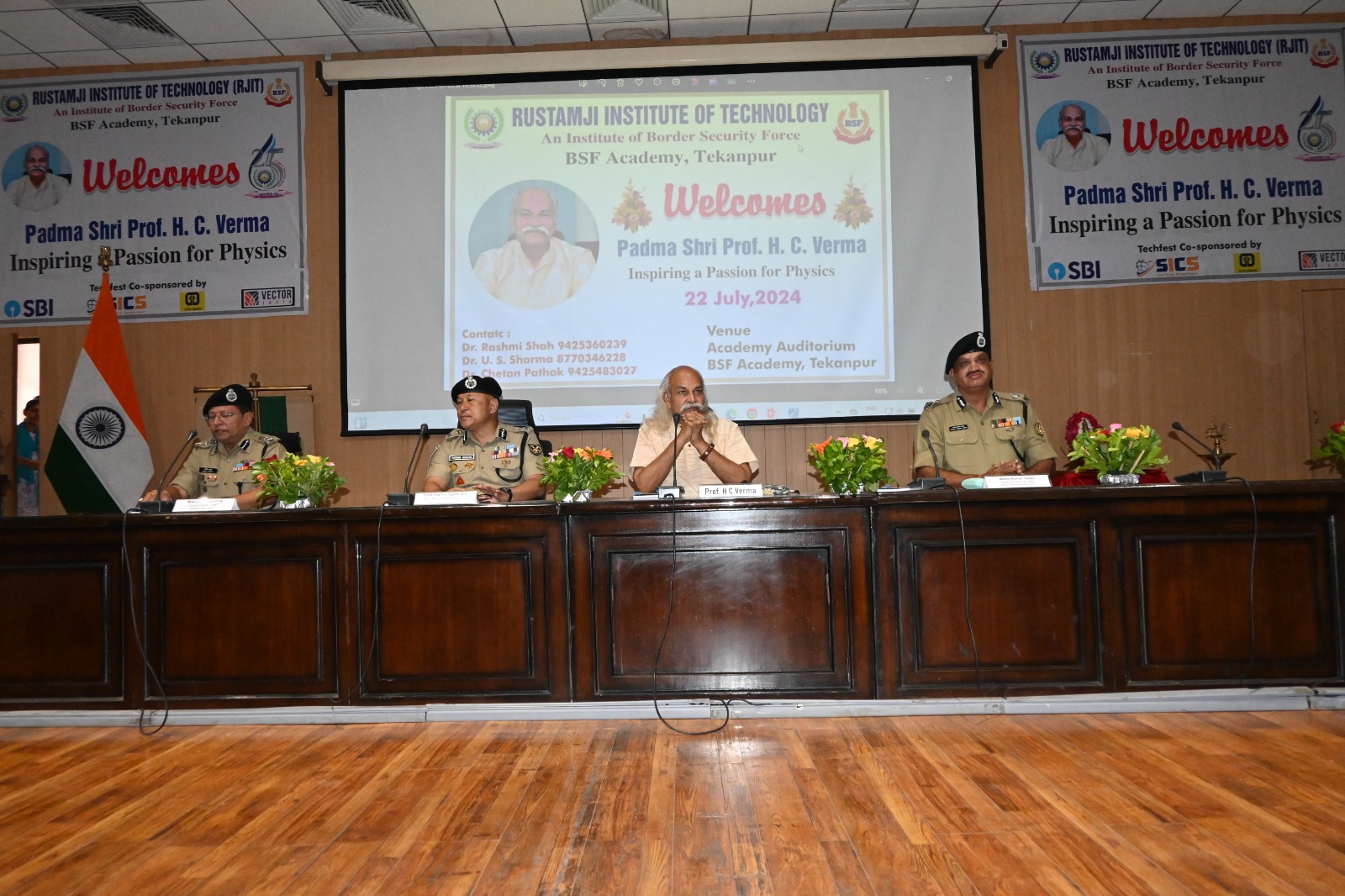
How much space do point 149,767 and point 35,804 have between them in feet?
1.13

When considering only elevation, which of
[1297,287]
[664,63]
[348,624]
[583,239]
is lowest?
[348,624]

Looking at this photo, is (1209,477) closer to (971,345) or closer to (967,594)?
(967,594)

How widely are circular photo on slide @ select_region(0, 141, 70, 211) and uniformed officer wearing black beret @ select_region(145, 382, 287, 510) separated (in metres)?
2.45

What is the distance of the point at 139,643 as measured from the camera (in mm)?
3166

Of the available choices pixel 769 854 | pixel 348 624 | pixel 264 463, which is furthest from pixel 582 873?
pixel 264 463

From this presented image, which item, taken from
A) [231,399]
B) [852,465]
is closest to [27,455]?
[231,399]

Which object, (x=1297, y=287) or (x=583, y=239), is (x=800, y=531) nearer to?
(x=583, y=239)

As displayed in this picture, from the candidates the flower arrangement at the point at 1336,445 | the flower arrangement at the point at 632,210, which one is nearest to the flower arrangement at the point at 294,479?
the flower arrangement at the point at 632,210

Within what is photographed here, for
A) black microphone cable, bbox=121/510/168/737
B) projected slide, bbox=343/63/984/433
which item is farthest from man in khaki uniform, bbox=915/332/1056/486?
black microphone cable, bbox=121/510/168/737

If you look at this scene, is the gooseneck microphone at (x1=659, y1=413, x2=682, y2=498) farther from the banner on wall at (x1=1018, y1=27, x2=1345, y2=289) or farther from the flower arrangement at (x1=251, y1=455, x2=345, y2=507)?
the banner on wall at (x1=1018, y1=27, x2=1345, y2=289)

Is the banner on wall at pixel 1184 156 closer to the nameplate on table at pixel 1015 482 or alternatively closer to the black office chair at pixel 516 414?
the nameplate on table at pixel 1015 482

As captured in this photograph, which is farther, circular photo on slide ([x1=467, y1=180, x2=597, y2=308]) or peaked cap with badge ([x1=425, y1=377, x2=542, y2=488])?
circular photo on slide ([x1=467, y1=180, x2=597, y2=308])

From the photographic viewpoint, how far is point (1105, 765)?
7.91 feet

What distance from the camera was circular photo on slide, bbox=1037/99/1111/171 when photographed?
5090 mm
